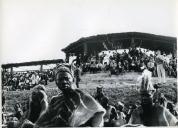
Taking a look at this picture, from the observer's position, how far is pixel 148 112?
201 inches

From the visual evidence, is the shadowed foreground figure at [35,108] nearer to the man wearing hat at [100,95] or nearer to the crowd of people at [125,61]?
the crowd of people at [125,61]

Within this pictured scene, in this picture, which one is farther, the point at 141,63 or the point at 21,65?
the point at 21,65

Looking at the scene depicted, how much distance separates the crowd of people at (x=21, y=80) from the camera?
5.53 metres

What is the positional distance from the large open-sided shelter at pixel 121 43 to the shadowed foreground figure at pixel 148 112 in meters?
0.34

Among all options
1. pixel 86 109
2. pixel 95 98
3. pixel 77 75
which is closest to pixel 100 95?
pixel 95 98

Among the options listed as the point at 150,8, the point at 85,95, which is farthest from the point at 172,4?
the point at 85,95

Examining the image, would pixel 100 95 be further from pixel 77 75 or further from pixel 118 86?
pixel 77 75

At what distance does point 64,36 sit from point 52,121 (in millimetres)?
1064

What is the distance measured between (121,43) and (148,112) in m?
0.89

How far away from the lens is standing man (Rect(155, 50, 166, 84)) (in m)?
5.12

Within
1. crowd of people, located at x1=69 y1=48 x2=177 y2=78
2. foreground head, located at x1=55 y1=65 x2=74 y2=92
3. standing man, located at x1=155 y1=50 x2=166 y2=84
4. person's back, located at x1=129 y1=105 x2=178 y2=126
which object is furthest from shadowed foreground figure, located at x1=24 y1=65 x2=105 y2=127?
standing man, located at x1=155 y1=50 x2=166 y2=84

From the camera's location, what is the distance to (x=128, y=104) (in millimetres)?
5176

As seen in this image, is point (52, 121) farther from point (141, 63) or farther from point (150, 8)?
point (150, 8)

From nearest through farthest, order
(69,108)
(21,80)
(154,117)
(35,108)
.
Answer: (154,117)
(69,108)
(35,108)
(21,80)
